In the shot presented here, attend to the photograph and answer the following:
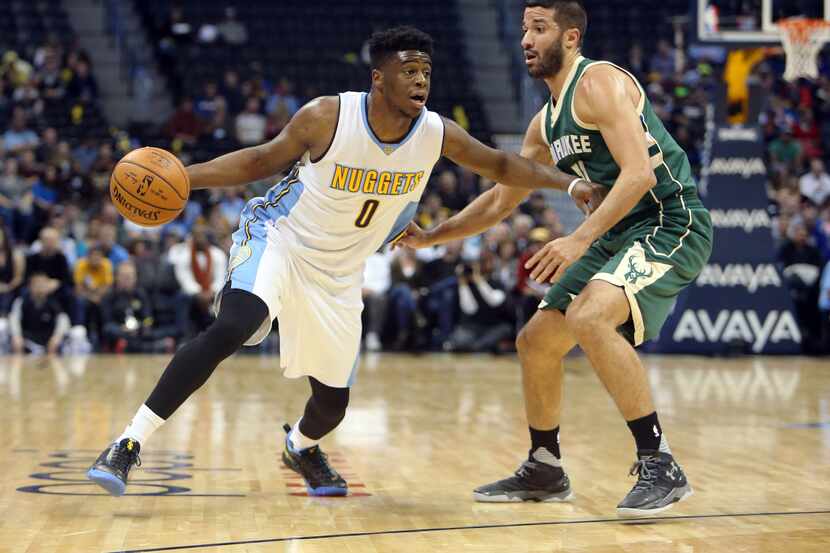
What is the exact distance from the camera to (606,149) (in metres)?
4.96

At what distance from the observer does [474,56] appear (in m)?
23.1

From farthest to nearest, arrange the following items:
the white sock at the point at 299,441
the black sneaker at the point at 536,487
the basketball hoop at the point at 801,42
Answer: the basketball hoop at the point at 801,42 < the white sock at the point at 299,441 < the black sneaker at the point at 536,487

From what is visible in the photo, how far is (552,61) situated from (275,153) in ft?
4.03

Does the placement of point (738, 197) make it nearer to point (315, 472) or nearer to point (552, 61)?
point (552, 61)

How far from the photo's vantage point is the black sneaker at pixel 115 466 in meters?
4.43

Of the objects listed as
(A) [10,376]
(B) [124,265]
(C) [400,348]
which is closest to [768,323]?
(C) [400,348]

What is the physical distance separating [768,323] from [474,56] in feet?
34.7

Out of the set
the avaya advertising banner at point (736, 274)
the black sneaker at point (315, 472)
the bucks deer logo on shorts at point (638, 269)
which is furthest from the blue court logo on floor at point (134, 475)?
the avaya advertising banner at point (736, 274)

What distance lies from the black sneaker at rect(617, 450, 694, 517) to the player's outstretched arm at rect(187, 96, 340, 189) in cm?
183

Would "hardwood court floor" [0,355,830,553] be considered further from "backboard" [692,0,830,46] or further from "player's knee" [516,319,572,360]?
"backboard" [692,0,830,46]

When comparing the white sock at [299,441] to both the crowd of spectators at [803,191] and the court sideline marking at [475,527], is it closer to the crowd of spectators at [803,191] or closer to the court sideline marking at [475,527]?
the court sideline marking at [475,527]

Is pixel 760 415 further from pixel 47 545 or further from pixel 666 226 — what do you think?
pixel 47 545

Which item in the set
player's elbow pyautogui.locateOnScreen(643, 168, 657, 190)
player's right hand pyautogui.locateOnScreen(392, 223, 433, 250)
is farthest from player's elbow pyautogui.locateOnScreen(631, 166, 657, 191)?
player's right hand pyautogui.locateOnScreen(392, 223, 433, 250)

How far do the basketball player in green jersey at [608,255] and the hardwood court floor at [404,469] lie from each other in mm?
248
